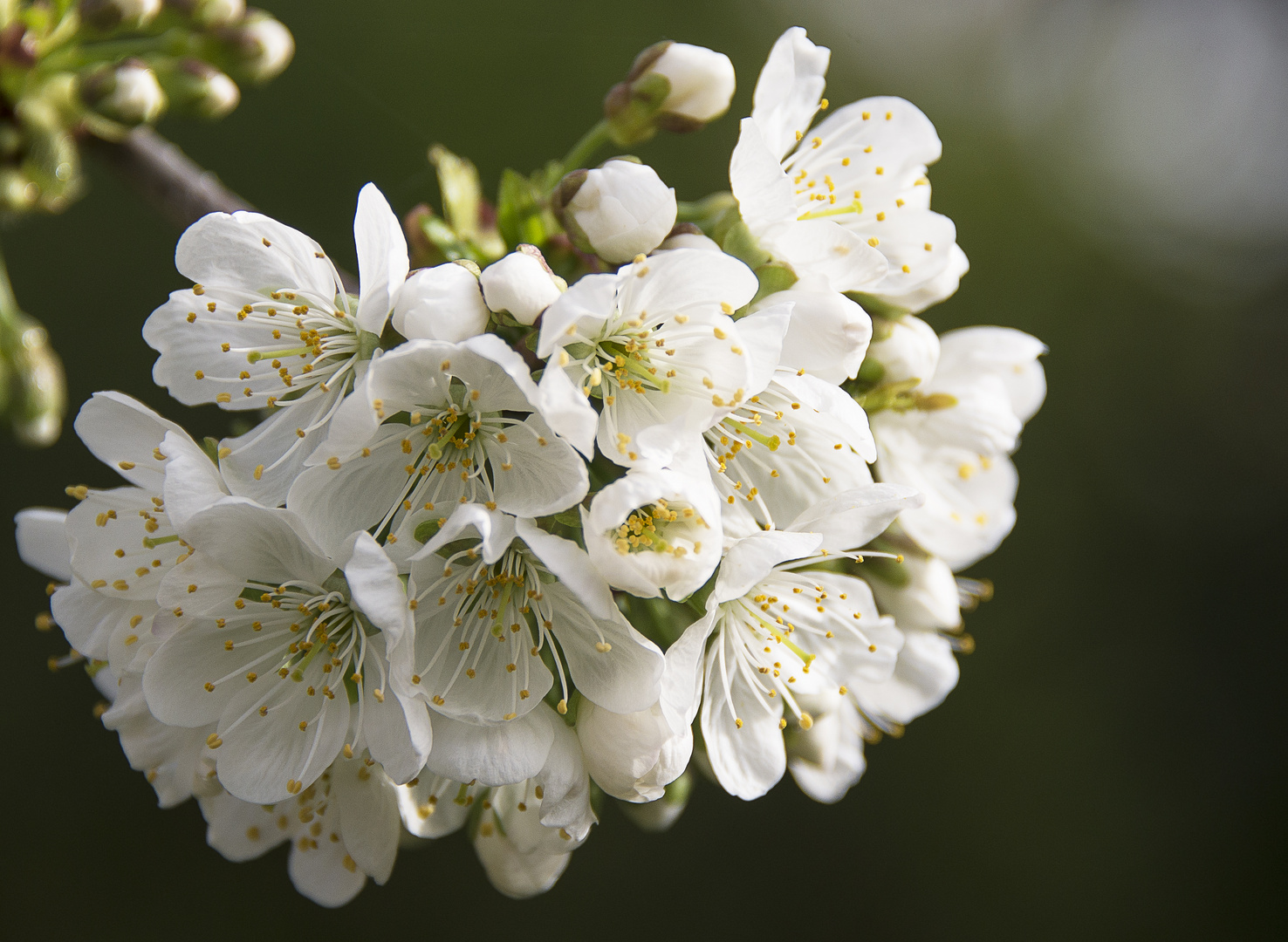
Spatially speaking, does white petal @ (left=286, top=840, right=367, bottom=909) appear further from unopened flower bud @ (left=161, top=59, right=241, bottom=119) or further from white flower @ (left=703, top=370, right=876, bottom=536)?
unopened flower bud @ (left=161, top=59, right=241, bottom=119)

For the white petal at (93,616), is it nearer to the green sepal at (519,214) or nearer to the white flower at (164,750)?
the white flower at (164,750)

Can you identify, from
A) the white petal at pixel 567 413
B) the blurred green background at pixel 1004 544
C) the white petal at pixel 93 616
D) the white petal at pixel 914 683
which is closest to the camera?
the white petal at pixel 567 413

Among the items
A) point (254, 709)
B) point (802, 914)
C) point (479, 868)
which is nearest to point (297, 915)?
point (479, 868)

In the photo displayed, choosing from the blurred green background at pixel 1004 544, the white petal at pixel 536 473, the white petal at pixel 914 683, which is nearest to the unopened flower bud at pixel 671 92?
the white petal at pixel 536 473

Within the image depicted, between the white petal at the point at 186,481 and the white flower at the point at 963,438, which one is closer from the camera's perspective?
the white petal at the point at 186,481

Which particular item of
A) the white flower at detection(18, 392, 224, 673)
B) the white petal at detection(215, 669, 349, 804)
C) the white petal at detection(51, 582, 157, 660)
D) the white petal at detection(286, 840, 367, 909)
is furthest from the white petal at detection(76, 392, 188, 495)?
the white petal at detection(286, 840, 367, 909)

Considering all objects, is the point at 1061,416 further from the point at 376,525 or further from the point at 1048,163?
the point at 376,525

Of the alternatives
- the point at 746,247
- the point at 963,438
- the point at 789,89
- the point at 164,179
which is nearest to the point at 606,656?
the point at 746,247
